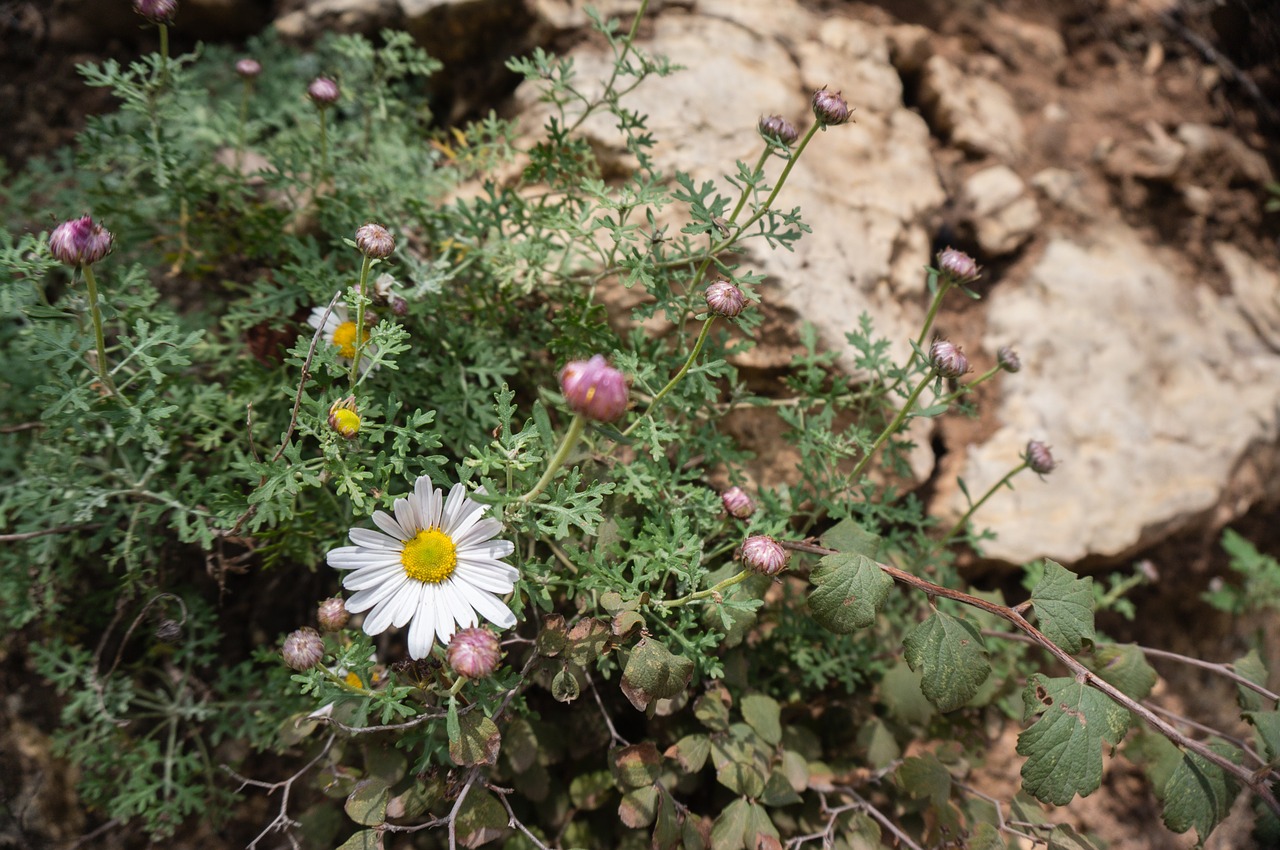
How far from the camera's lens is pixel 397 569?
6.43ft

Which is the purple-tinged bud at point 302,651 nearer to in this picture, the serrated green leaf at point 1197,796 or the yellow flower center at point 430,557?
the yellow flower center at point 430,557

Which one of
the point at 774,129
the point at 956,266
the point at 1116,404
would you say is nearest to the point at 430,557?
the point at 774,129

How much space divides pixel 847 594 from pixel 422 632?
1.03 m

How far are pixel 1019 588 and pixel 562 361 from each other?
2231mm

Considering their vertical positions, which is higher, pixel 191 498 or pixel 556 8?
pixel 556 8

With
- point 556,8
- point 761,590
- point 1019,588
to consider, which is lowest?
point 1019,588

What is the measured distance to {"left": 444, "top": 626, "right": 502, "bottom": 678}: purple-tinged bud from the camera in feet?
5.62

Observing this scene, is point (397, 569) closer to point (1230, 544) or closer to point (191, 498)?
point (191, 498)

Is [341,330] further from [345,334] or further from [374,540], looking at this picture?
[374,540]

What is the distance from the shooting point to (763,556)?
75.5 inches

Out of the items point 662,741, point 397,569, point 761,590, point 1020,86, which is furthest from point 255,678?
point 1020,86

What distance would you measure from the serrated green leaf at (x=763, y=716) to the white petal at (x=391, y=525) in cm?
113

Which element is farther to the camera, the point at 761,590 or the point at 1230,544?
the point at 1230,544

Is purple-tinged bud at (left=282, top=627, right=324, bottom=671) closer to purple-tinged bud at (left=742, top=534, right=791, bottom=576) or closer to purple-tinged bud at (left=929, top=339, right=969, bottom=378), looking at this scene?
purple-tinged bud at (left=742, top=534, right=791, bottom=576)
